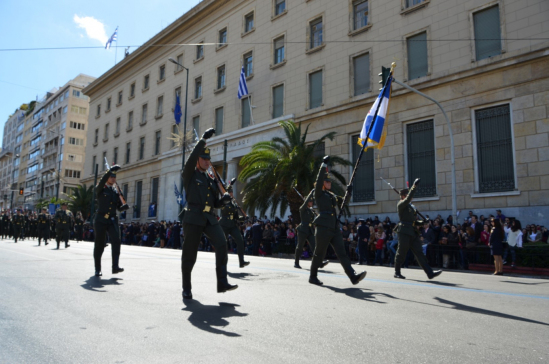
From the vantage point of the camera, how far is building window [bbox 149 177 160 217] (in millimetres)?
41812

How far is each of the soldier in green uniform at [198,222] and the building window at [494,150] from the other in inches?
656

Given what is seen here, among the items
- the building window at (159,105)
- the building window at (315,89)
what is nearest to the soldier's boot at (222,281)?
the building window at (315,89)

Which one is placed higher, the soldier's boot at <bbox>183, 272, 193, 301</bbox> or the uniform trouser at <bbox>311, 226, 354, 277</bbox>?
the uniform trouser at <bbox>311, 226, 354, 277</bbox>

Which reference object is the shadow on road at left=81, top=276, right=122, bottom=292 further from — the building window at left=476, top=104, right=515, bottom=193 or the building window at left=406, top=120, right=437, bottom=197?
the building window at left=406, top=120, right=437, bottom=197

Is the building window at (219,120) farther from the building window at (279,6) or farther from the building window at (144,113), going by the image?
the building window at (144,113)

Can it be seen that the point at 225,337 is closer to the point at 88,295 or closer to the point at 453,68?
A: the point at 88,295

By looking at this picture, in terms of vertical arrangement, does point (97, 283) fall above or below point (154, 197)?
below

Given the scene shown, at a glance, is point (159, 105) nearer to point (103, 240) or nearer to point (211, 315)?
point (103, 240)

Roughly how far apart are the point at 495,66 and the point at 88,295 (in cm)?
1929

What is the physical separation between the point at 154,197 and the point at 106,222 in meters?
34.8

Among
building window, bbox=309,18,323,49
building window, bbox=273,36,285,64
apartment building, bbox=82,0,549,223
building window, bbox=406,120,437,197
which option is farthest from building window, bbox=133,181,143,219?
building window, bbox=406,120,437,197

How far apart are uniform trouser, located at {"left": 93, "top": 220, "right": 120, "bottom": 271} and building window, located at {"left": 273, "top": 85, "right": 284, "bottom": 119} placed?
72.6 feet

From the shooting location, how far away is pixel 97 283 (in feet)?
25.3

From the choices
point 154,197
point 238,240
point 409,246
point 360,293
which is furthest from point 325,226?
point 154,197
